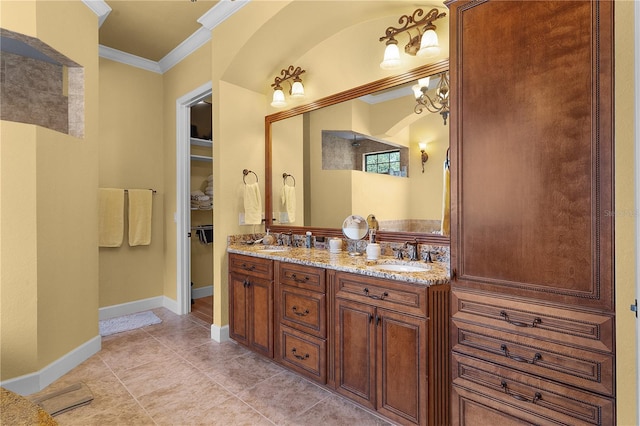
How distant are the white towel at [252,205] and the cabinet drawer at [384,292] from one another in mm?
1451

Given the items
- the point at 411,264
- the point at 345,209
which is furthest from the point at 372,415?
the point at 345,209

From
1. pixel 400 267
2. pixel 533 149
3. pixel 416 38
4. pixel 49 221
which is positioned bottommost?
pixel 400 267

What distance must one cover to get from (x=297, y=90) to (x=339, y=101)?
1.60 feet

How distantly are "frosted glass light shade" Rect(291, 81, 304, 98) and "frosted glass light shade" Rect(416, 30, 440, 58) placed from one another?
1.22 metres

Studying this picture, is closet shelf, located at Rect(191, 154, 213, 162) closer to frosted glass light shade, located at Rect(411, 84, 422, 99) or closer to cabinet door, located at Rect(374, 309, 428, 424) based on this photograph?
frosted glass light shade, located at Rect(411, 84, 422, 99)

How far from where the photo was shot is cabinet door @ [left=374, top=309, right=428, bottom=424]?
165 centimetres

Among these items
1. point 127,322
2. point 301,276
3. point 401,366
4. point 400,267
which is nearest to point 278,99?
point 301,276


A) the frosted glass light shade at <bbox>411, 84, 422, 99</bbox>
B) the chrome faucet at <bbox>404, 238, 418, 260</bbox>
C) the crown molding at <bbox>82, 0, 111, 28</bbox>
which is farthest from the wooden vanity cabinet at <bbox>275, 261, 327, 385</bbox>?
the crown molding at <bbox>82, 0, 111, 28</bbox>

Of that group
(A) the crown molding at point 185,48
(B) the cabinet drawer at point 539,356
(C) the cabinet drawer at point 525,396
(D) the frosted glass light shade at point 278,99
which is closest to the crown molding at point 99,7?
(A) the crown molding at point 185,48

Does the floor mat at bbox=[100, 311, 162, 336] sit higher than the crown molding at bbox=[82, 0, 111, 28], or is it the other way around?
the crown molding at bbox=[82, 0, 111, 28]

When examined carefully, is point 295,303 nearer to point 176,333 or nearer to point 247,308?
point 247,308

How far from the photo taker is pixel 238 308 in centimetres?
282

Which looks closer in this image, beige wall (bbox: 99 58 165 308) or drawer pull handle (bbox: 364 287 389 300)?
drawer pull handle (bbox: 364 287 389 300)

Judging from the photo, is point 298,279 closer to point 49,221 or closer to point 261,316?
point 261,316
